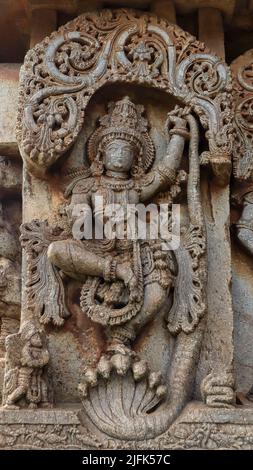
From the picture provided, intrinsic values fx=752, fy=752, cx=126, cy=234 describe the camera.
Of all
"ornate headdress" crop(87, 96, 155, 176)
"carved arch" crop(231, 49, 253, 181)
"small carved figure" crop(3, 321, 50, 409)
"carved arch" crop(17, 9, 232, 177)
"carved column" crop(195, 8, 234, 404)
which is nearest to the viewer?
"small carved figure" crop(3, 321, 50, 409)

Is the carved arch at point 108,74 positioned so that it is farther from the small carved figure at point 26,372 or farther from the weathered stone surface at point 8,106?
the small carved figure at point 26,372

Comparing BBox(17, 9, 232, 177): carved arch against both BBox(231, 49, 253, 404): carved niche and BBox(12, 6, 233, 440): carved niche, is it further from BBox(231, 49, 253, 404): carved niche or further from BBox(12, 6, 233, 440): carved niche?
BBox(231, 49, 253, 404): carved niche

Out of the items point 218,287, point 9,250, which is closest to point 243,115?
point 218,287

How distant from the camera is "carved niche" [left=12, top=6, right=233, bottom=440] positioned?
458cm

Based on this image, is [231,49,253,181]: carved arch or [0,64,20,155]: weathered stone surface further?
[0,64,20,155]: weathered stone surface

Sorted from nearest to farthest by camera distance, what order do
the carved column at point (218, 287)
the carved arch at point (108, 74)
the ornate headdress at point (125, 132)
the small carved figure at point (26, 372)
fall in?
1. the small carved figure at point (26, 372)
2. the carved column at point (218, 287)
3. the carved arch at point (108, 74)
4. the ornate headdress at point (125, 132)

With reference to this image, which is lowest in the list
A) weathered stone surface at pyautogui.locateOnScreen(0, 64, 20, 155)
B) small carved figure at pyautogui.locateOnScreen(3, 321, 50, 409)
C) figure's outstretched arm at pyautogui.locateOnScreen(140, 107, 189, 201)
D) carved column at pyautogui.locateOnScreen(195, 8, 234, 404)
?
small carved figure at pyautogui.locateOnScreen(3, 321, 50, 409)

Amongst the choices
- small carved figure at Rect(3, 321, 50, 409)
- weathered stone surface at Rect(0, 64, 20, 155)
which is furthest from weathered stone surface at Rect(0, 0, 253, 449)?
weathered stone surface at Rect(0, 64, 20, 155)

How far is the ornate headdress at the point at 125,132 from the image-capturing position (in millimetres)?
5148

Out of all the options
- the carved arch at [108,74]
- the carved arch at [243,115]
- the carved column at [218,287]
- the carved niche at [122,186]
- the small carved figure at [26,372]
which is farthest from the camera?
the carved arch at [243,115]

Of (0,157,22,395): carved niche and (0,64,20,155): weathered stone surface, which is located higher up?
(0,64,20,155): weathered stone surface

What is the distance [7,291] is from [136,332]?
103cm

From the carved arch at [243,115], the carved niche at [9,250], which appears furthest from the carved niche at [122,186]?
the carved niche at [9,250]

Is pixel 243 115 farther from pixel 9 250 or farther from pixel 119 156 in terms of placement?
pixel 9 250
